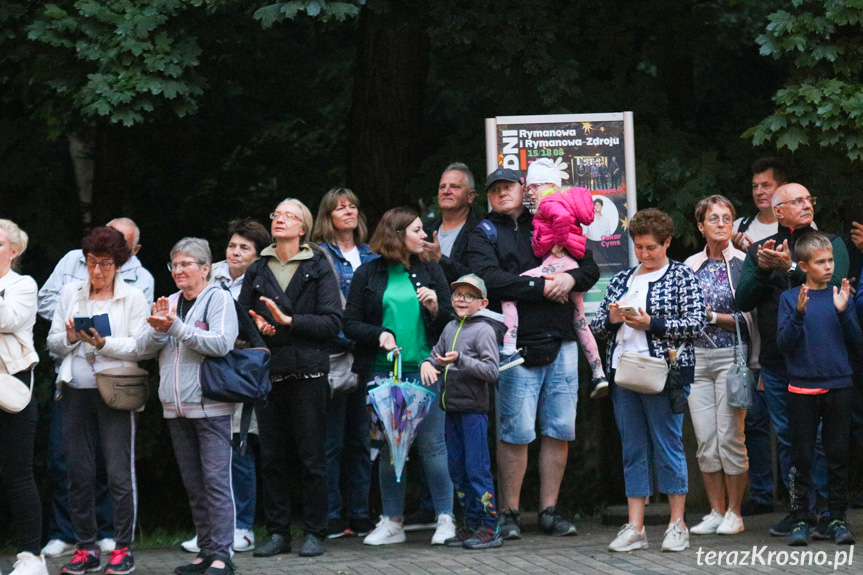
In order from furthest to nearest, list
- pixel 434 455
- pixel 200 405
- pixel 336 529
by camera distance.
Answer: pixel 336 529 < pixel 434 455 < pixel 200 405

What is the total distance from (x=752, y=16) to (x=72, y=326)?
6.56 m

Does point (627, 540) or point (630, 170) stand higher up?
point (630, 170)

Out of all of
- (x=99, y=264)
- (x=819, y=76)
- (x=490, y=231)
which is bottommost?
(x=99, y=264)

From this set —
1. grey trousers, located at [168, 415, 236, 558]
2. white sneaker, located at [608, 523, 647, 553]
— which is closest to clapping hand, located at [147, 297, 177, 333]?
grey trousers, located at [168, 415, 236, 558]

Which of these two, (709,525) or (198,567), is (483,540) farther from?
(198,567)

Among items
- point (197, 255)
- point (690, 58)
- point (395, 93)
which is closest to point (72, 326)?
point (197, 255)

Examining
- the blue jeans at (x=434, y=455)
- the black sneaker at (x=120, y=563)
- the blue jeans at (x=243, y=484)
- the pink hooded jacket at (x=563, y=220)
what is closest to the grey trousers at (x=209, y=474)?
the black sneaker at (x=120, y=563)

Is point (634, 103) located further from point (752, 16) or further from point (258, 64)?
point (258, 64)

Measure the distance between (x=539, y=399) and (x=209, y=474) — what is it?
2.29 metres

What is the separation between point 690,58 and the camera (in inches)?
411

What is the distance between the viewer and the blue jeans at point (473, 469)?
720 centimetres

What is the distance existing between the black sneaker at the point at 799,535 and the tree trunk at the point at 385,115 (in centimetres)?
431

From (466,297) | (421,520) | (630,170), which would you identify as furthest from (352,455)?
(630,170)

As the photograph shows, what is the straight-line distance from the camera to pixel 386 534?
24.8 ft
